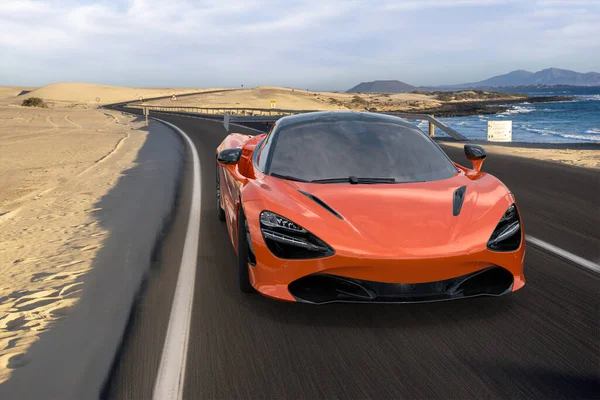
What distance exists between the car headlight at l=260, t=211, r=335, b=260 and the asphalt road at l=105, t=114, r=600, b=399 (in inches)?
20.4

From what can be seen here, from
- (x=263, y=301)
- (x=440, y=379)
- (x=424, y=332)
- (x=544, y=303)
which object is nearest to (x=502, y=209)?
(x=544, y=303)

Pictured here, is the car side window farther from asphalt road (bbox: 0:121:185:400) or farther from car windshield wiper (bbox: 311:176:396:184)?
asphalt road (bbox: 0:121:185:400)

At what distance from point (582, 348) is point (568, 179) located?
8.00 m

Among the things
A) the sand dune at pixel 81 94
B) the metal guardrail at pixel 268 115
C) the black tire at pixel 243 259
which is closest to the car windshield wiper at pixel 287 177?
the black tire at pixel 243 259

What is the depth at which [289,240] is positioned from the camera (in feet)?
12.7

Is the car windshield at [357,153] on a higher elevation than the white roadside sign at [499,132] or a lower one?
higher

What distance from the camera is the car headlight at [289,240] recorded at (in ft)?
12.3

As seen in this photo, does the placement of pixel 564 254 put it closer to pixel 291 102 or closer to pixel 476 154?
pixel 476 154

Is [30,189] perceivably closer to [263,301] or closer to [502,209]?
[263,301]

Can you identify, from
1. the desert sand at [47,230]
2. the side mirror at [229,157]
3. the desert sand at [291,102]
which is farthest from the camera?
the desert sand at [291,102]

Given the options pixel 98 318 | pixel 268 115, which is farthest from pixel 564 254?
pixel 268 115

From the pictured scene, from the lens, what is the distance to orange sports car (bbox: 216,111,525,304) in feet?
12.0

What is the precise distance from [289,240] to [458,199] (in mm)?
1274

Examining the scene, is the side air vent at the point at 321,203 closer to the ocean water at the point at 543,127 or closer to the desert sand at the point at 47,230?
the desert sand at the point at 47,230
